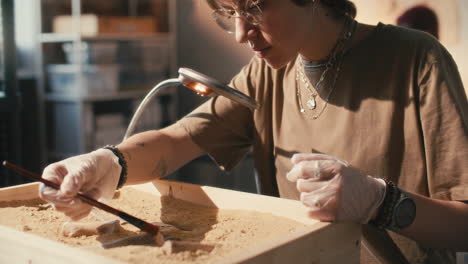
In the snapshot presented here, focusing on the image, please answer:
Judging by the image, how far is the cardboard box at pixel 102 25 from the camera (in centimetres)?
413

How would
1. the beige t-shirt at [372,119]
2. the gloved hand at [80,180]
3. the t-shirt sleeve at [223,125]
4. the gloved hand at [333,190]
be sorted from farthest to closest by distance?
the t-shirt sleeve at [223,125]
the beige t-shirt at [372,119]
the gloved hand at [80,180]
the gloved hand at [333,190]

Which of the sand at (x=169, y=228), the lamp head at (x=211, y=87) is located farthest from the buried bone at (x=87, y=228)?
Result: the lamp head at (x=211, y=87)

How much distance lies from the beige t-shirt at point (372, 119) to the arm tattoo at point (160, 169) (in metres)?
0.14

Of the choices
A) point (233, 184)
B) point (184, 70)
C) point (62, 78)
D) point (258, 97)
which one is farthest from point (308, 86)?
point (62, 78)

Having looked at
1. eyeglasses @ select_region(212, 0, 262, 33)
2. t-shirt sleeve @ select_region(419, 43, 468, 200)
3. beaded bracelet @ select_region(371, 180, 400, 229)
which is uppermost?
Answer: eyeglasses @ select_region(212, 0, 262, 33)

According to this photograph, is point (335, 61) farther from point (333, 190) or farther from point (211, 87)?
point (333, 190)

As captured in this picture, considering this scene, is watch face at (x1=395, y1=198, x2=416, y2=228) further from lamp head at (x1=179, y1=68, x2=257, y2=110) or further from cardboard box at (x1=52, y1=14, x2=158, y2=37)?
cardboard box at (x1=52, y1=14, x2=158, y2=37)

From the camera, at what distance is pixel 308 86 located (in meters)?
1.59

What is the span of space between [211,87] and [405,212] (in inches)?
19.9

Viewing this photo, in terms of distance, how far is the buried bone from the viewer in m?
1.15

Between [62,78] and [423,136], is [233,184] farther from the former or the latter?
[423,136]

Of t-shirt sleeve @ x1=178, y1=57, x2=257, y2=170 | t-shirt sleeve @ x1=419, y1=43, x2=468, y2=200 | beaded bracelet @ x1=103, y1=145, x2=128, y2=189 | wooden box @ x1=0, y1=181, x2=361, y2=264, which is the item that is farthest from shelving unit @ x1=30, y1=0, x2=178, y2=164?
t-shirt sleeve @ x1=419, y1=43, x2=468, y2=200

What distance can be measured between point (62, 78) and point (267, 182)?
286cm

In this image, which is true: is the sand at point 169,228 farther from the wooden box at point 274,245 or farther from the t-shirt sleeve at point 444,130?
the t-shirt sleeve at point 444,130
